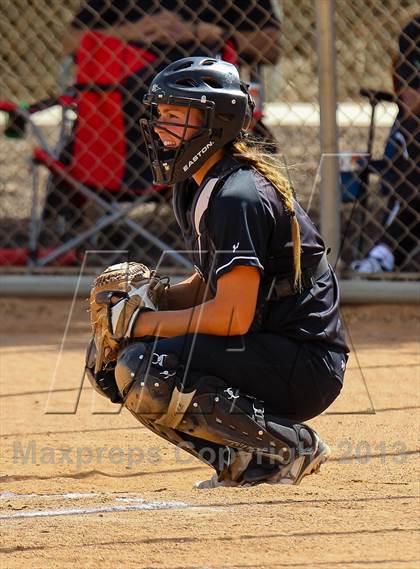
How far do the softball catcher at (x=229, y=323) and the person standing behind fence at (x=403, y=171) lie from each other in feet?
9.58

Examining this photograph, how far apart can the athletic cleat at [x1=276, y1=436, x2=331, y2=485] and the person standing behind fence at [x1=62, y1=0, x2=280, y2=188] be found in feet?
11.4

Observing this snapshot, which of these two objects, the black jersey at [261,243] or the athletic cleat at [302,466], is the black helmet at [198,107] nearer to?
the black jersey at [261,243]

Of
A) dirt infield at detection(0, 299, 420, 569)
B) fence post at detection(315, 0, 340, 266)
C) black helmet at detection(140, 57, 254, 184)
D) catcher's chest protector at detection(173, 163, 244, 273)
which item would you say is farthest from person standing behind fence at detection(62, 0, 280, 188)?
black helmet at detection(140, 57, 254, 184)

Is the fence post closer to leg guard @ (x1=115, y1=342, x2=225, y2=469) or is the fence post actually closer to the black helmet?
the black helmet

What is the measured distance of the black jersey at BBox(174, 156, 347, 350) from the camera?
11.0 feet

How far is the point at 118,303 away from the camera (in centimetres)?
357

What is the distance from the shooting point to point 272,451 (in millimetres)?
3549

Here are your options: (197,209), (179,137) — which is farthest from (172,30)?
(197,209)

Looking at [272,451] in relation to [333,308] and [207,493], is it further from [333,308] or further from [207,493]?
[333,308]

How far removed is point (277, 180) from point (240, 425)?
0.77m

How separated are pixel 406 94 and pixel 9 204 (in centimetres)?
381

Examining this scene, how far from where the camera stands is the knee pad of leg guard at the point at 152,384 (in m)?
3.46

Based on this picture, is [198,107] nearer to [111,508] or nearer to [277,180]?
[277,180]

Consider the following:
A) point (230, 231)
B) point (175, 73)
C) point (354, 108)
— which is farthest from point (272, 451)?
point (354, 108)
